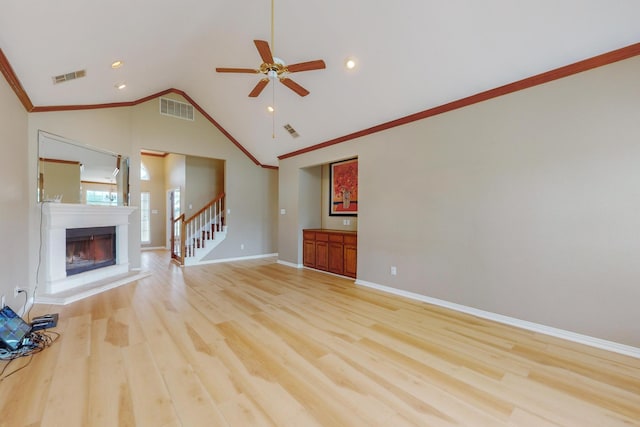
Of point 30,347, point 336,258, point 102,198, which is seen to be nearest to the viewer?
point 30,347

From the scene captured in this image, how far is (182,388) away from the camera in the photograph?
1.97 metres

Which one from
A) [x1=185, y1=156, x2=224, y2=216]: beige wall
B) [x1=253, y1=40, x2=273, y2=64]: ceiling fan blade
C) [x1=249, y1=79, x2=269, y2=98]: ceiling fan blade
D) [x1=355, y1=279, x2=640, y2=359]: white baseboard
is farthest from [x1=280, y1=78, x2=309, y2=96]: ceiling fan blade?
[x1=185, y1=156, x2=224, y2=216]: beige wall

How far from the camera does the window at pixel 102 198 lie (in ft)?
15.7

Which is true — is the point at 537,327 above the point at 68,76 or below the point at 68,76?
below

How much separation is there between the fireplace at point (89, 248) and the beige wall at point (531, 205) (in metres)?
5.34

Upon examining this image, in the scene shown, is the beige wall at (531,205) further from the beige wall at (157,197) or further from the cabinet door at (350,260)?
the beige wall at (157,197)

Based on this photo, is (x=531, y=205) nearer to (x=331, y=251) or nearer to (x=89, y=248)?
(x=331, y=251)

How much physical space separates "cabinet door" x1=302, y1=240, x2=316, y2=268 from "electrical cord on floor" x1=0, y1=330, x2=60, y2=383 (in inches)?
172

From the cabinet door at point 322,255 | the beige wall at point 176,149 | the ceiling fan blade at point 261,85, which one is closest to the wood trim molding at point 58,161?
the beige wall at point 176,149

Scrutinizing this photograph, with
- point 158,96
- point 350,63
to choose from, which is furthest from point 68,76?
point 350,63

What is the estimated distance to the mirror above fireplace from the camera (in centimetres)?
406

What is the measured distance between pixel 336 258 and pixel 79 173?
4946 millimetres

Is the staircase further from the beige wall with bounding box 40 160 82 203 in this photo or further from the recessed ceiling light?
the recessed ceiling light

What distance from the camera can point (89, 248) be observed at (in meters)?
4.87
